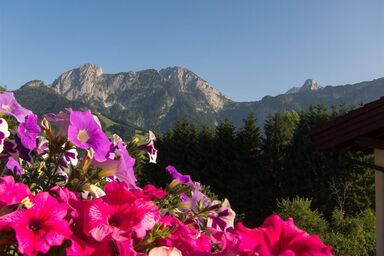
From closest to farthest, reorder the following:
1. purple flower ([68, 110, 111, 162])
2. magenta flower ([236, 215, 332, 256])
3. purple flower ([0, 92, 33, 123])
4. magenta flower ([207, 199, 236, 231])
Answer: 1. magenta flower ([236, 215, 332, 256])
2. purple flower ([68, 110, 111, 162])
3. purple flower ([0, 92, 33, 123])
4. magenta flower ([207, 199, 236, 231])

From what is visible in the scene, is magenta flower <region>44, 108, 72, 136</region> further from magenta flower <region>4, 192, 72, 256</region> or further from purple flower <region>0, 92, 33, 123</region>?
magenta flower <region>4, 192, 72, 256</region>

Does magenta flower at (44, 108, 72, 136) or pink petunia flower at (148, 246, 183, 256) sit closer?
pink petunia flower at (148, 246, 183, 256)

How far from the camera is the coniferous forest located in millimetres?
31703

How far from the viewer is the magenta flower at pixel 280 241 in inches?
41.6

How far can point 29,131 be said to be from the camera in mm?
1404

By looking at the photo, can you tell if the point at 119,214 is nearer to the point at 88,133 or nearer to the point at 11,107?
the point at 88,133

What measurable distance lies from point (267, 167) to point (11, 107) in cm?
3555

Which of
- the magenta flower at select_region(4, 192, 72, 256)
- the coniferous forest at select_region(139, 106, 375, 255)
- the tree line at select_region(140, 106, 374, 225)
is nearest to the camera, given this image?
the magenta flower at select_region(4, 192, 72, 256)

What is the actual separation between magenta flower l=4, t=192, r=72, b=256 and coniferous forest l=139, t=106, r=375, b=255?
26661mm

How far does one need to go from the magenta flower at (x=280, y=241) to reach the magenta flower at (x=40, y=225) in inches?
14.9

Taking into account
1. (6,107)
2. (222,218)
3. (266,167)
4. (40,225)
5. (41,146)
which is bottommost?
(266,167)

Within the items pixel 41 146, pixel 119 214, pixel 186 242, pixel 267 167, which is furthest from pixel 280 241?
pixel 267 167

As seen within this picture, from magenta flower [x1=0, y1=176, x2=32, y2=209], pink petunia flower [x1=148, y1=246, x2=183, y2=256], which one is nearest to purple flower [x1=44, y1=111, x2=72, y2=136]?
magenta flower [x1=0, y1=176, x2=32, y2=209]

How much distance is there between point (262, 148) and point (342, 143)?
30.9 meters
